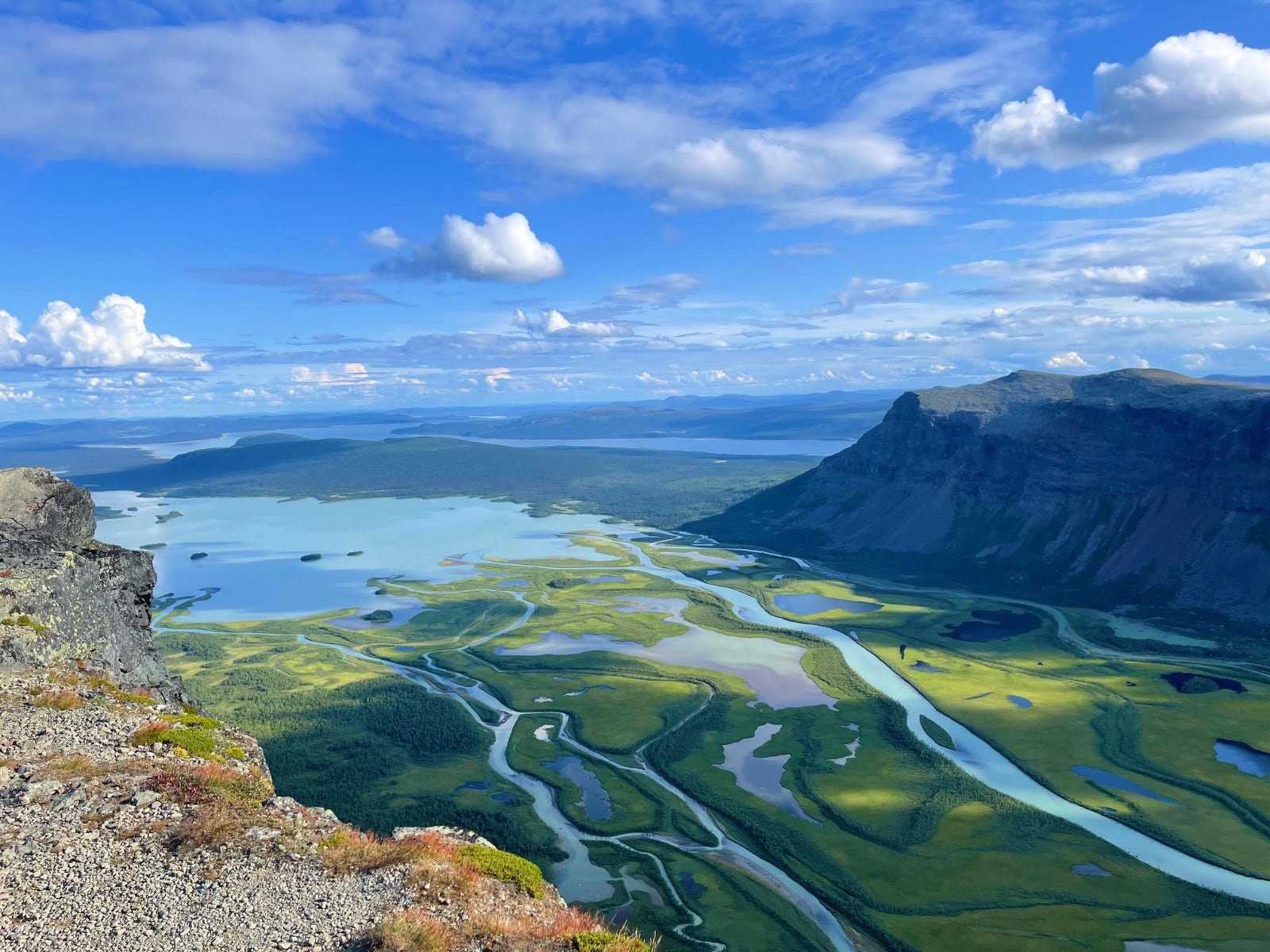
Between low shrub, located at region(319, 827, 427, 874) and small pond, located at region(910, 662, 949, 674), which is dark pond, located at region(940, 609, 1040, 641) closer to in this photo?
small pond, located at region(910, 662, 949, 674)

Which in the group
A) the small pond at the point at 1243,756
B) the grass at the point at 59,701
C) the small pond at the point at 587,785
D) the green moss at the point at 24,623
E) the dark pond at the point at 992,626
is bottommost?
the dark pond at the point at 992,626

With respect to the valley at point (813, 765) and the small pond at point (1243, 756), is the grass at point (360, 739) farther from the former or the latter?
the small pond at point (1243, 756)

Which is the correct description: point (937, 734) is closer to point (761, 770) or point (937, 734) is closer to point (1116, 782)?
point (1116, 782)

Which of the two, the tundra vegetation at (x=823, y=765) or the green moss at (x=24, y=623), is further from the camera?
the tundra vegetation at (x=823, y=765)

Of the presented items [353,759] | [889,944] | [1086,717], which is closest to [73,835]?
[889,944]

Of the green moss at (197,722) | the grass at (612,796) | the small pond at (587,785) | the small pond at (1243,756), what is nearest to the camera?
the green moss at (197,722)

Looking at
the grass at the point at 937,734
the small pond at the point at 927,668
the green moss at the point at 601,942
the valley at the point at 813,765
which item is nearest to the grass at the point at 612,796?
the valley at the point at 813,765

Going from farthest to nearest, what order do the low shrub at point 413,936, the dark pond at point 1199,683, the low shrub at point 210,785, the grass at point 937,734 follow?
the dark pond at point 1199,683 → the grass at point 937,734 → the low shrub at point 210,785 → the low shrub at point 413,936

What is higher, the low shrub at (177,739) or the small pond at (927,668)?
the low shrub at (177,739)
